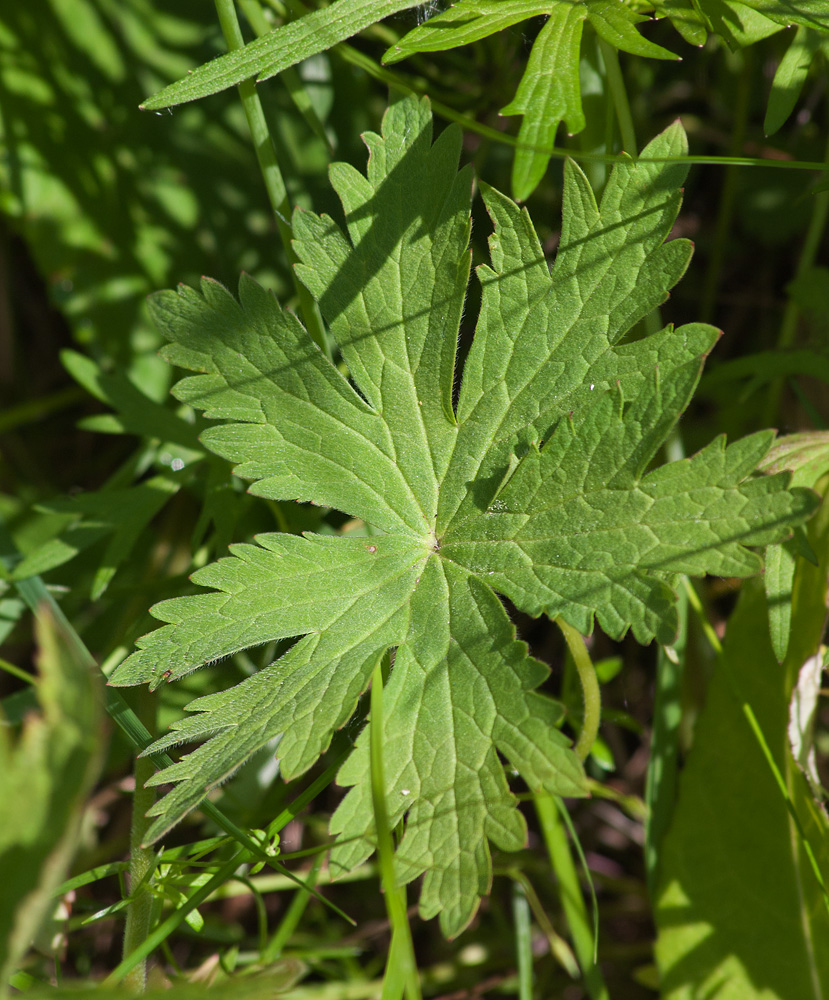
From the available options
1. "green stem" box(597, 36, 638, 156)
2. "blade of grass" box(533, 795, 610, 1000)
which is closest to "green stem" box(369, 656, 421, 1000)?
"blade of grass" box(533, 795, 610, 1000)

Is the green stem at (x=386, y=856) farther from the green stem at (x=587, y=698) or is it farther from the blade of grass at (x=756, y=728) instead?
the blade of grass at (x=756, y=728)

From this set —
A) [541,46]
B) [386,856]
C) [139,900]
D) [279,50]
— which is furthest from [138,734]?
[541,46]

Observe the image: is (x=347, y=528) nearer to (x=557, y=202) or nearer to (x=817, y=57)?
(x=557, y=202)

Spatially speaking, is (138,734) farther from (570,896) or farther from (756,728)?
(756,728)

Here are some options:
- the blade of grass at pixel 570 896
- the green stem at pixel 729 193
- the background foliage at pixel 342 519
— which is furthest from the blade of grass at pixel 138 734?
the green stem at pixel 729 193

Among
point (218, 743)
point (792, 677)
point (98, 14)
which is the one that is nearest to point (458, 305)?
point (218, 743)
